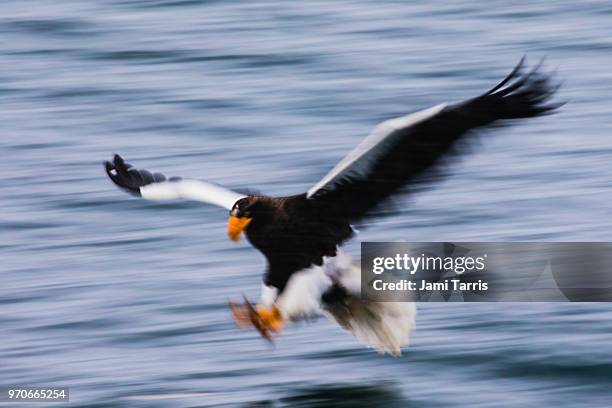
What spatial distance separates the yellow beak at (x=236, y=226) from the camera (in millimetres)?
5641

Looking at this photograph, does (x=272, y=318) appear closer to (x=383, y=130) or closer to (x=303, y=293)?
(x=303, y=293)

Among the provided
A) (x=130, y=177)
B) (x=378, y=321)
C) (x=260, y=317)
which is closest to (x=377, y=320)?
(x=378, y=321)

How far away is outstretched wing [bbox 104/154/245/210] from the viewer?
6048mm

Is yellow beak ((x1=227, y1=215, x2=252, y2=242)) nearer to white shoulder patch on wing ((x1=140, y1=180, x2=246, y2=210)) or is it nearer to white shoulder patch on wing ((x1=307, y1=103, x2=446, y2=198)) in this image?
white shoulder patch on wing ((x1=140, y1=180, x2=246, y2=210))

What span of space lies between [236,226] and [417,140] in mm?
729

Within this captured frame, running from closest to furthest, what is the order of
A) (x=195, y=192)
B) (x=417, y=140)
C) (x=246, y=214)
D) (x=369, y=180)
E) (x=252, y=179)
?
(x=417, y=140) → (x=369, y=180) → (x=246, y=214) → (x=195, y=192) → (x=252, y=179)

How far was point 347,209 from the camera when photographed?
5676 millimetres

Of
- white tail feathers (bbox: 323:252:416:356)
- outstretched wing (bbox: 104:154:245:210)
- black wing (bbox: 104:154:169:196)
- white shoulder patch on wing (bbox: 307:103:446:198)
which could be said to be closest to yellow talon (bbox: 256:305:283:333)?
white tail feathers (bbox: 323:252:416:356)

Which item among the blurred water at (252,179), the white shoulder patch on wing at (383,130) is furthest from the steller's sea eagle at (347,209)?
the blurred water at (252,179)

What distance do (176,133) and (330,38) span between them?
2034 millimetres

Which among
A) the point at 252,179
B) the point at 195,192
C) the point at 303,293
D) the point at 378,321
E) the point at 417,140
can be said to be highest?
the point at 417,140

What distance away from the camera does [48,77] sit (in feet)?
33.4

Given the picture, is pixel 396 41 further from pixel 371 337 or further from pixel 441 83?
pixel 371 337

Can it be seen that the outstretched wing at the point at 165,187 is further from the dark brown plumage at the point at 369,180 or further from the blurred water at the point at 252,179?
the blurred water at the point at 252,179
